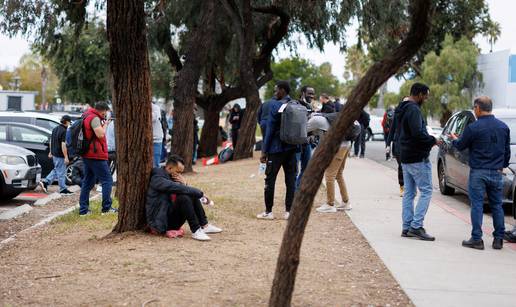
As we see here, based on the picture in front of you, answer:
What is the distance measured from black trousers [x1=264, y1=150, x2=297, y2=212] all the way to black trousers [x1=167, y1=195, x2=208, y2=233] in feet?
5.77

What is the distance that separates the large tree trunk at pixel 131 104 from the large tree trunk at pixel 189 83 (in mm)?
9551

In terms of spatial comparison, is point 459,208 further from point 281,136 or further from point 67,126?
point 67,126

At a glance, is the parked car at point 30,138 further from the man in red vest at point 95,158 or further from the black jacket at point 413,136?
the black jacket at point 413,136

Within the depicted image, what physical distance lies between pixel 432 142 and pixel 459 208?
416 cm

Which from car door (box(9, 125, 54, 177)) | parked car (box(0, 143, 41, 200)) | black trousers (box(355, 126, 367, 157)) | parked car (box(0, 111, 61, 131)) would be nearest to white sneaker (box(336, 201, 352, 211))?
parked car (box(0, 143, 41, 200))

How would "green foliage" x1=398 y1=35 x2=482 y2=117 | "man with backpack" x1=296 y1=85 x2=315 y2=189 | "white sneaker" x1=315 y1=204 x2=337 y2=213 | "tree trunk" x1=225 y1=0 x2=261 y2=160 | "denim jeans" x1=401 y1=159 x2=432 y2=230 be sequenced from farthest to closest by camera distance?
1. "green foliage" x1=398 y1=35 x2=482 y2=117
2. "tree trunk" x1=225 y1=0 x2=261 y2=160
3. "man with backpack" x1=296 y1=85 x2=315 y2=189
4. "white sneaker" x1=315 y1=204 x2=337 y2=213
5. "denim jeans" x1=401 y1=159 x2=432 y2=230

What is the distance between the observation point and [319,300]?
6.10 m

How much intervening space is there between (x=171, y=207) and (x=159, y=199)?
167 millimetres

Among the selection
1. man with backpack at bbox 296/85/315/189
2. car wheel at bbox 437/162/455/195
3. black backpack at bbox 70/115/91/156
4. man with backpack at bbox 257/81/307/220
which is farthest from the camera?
car wheel at bbox 437/162/455/195

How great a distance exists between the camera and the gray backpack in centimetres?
1001

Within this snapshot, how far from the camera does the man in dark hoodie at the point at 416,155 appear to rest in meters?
8.88

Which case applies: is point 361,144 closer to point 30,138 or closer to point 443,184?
point 443,184

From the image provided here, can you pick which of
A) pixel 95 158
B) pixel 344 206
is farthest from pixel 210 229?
pixel 344 206

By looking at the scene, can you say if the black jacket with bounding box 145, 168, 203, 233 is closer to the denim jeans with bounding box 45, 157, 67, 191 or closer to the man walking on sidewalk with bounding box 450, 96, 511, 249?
the man walking on sidewalk with bounding box 450, 96, 511, 249
